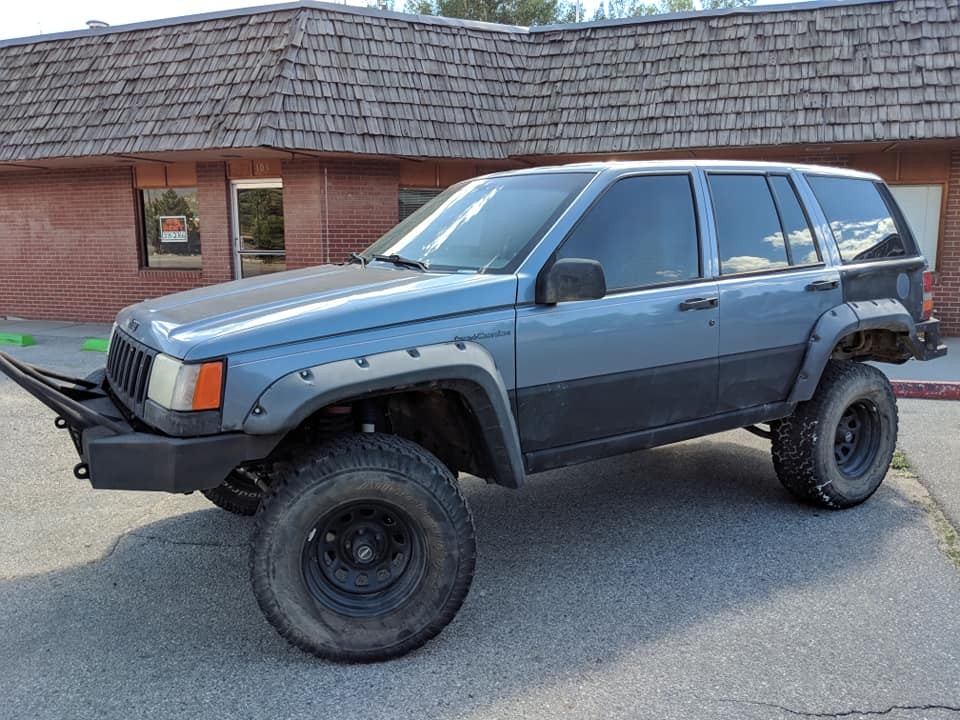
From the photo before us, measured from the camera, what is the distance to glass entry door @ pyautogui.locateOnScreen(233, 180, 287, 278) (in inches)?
482

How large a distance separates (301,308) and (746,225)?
8.46ft

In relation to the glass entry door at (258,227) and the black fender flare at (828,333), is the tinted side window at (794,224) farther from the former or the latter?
the glass entry door at (258,227)

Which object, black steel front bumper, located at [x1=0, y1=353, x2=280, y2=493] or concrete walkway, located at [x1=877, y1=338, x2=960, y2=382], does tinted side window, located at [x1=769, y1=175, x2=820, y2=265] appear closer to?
black steel front bumper, located at [x1=0, y1=353, x2=280, y2=493]

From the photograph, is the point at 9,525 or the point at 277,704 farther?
the point at 9,525

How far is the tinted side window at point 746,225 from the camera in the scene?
14.4 feet

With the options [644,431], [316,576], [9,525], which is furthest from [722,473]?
[9,525]

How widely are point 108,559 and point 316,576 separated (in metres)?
1.61

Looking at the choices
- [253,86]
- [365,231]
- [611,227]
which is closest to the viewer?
[611,227]

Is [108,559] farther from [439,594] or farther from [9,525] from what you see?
[439,594]

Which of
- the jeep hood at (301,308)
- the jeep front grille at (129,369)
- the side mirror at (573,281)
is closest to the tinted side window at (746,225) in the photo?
the side mirror at (573,281)

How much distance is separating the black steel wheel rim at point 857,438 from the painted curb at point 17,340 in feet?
34.3

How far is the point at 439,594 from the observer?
3.31 m

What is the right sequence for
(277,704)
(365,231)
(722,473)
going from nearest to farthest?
(277,704) < (722,473) < (365,231)

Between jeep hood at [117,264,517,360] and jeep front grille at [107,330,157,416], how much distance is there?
59 millimetres
